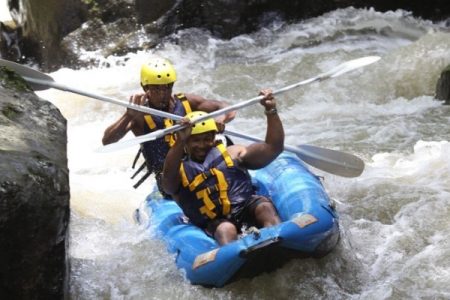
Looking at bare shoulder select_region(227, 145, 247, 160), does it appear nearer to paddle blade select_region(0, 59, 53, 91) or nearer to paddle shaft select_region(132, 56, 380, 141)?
paddle shaft select_region(132, 56, 380, 141)

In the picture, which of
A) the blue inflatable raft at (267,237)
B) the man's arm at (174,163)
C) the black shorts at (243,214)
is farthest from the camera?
the black shorts at (243,214)

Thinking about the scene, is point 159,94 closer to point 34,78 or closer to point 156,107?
point 156,107

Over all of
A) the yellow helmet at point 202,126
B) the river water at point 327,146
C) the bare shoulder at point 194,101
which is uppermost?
the yellow helmet at point 202,126

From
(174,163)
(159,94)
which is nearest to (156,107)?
(159,94)

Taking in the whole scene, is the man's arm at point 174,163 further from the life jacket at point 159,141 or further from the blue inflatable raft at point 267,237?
the life jacket at point 159,141

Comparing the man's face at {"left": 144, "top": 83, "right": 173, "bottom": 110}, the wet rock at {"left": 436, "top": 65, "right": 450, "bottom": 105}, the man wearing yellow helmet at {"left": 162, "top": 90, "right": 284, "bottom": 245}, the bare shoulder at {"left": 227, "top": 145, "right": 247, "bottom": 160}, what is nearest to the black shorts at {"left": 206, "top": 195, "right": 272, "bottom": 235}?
the man wearing yellow helmet at {"left": 162, "top": 90, "right": 284, "bottom": 245}

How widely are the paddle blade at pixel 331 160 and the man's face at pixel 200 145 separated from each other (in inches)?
34.7

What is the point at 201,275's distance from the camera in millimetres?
3484

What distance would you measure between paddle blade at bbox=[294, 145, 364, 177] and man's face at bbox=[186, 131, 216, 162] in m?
0.88

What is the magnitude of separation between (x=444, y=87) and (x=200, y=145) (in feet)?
12.8

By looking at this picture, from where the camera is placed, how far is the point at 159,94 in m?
4.38

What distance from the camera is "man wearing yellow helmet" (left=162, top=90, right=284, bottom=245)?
375 centimetres

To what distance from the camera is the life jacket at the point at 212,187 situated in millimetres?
3818

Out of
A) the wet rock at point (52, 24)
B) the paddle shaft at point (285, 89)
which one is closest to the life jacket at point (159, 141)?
the paddle shaft at point (285, 89)
